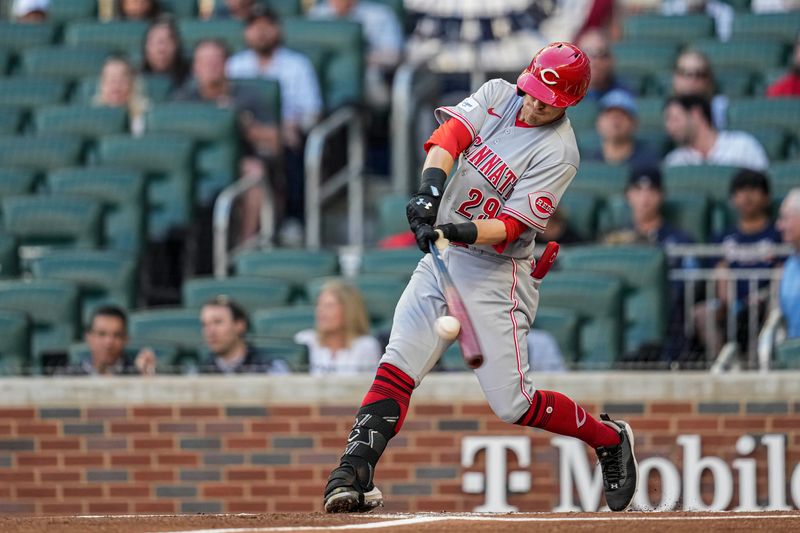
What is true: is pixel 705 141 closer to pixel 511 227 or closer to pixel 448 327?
pixel 511 227

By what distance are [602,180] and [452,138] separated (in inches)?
152

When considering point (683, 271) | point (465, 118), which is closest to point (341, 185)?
point (683, 271)

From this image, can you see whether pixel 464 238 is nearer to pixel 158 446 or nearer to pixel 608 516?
pixel 608 516

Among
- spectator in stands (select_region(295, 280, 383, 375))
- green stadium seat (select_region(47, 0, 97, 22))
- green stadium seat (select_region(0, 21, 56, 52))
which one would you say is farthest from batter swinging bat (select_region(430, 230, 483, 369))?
green stadium seat (select_region(47, 0, 97, 22))

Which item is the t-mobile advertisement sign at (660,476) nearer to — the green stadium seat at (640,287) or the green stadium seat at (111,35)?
the green stadium seat at (640,287)

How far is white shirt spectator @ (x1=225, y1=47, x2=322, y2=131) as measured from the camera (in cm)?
1022

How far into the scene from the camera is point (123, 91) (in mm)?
10164

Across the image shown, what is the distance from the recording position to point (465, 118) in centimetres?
535

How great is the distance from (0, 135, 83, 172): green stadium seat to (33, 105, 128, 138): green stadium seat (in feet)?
0.53

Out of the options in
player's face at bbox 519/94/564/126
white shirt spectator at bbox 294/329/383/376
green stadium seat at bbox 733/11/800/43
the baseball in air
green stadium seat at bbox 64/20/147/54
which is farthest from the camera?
green stadium seat at bbox 64/20/147/54

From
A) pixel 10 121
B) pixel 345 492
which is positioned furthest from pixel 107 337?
pixel 10 121

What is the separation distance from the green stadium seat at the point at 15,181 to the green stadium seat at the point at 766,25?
4811mm

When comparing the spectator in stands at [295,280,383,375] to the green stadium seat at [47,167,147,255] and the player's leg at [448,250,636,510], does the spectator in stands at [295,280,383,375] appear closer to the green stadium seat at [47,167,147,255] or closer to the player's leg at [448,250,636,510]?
the green stadium seat at [47,167,147,255]

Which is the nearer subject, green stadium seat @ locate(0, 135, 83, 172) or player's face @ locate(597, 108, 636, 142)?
player's face @ locate(597, 108, 636, 142)
